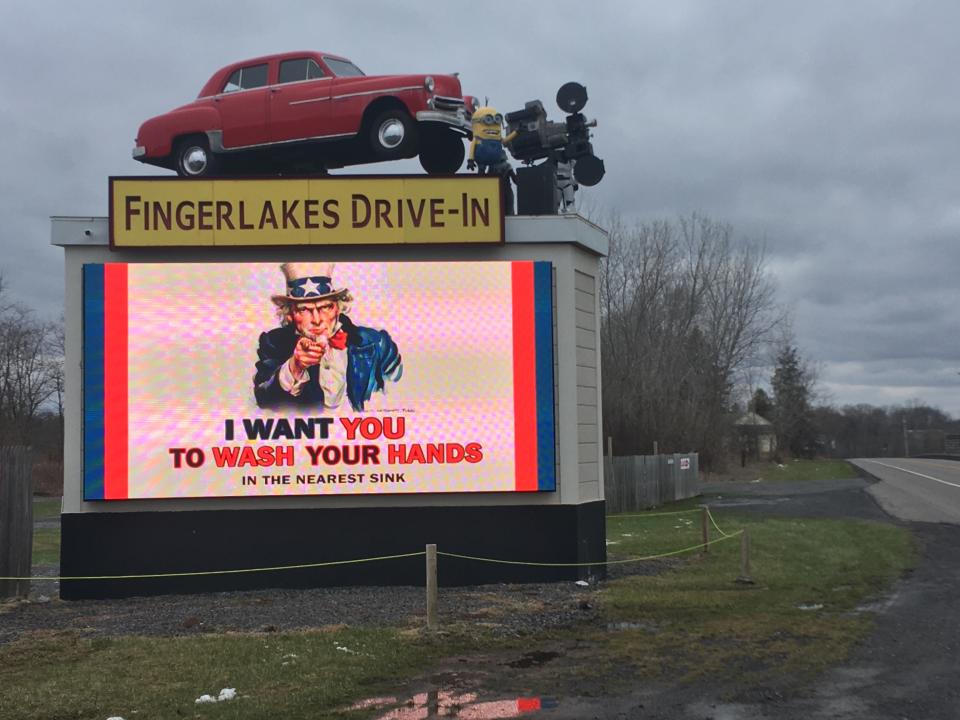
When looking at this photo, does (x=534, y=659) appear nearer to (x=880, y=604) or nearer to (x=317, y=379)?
(x=880, y=604)

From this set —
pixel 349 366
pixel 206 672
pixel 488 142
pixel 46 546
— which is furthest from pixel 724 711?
pixel 46 546

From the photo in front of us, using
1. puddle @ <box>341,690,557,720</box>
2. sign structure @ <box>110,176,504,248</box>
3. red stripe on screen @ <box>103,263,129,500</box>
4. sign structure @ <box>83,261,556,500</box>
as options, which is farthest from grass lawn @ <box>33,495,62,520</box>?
puddle @ <box>341,690,557,720</box>

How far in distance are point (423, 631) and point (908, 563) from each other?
960 centimetres

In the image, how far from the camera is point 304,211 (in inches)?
579

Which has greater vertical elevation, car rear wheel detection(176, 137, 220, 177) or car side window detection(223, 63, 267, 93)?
car side window detection(223, 63, 267, 93)

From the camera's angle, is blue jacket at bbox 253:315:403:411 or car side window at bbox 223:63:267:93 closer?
blue jacket at bbox 253:315:403:411

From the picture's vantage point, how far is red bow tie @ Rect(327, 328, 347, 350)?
14570 millimetres

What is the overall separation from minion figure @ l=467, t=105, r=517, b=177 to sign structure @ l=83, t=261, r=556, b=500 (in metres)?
2.31

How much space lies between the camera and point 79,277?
1460 cm

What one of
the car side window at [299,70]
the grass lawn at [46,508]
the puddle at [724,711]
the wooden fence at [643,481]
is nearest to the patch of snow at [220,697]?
the puddle at [724,711]

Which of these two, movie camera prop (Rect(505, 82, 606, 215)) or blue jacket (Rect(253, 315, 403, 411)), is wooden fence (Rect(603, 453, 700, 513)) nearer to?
movie camera prop (Rect(505, 82, 606, 215))

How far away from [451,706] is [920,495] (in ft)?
94.5

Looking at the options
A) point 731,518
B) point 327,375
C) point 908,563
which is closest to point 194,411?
point 327,375

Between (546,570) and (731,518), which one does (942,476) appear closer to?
(731,518)
